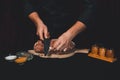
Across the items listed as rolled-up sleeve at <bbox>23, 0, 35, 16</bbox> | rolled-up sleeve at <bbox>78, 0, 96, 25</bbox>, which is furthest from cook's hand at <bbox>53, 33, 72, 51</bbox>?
rolled-up sleeve at <bbox>23, 0, 35, 16</bbox>

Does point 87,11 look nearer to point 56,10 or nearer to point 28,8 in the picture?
point 56,10

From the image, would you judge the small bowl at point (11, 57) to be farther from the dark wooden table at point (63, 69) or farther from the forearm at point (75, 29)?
the forearm at point (75, 29)

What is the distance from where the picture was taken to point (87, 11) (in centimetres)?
181

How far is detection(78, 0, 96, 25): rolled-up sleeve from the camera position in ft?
5.87

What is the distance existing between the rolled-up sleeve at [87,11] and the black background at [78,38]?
147 millimetres

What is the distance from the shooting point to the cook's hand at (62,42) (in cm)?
169

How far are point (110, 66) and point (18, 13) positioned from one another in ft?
3.95

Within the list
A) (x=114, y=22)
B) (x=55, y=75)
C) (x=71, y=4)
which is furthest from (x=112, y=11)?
(x=55, y=75)

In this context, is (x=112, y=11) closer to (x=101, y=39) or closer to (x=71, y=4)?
(x=101, y=39)

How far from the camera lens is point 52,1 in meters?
1.93

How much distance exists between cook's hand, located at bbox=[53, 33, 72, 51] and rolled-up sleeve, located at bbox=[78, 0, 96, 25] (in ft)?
0.55

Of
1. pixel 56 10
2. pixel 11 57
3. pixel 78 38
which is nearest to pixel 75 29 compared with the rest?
pixel 56 10

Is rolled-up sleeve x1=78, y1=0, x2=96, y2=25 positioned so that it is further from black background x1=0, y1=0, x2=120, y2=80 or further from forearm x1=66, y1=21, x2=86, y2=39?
black background x1=0, y1=0, x2=120, y2=80

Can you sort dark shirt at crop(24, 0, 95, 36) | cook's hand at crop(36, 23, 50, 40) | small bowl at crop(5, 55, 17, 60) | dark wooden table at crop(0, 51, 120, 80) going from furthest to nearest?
dark shirt at crop(24, 0, 95, 36)
cook's hand at crop(36, 23, 50, 40)
small bowl at crop(5, 55, 17, 60)
dark wooden table at crop(0, 51, 120, 80)
